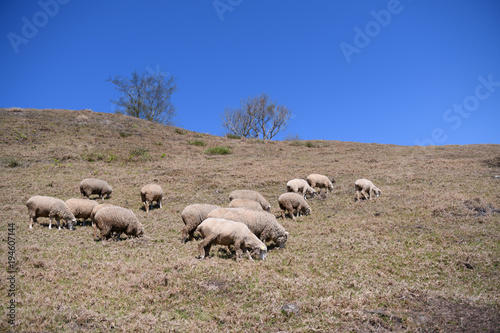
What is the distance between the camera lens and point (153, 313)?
6.53 metres

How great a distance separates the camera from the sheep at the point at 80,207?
46.8 ft

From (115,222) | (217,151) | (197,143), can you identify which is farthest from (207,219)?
(197,143)

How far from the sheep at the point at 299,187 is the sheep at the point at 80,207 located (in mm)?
11716

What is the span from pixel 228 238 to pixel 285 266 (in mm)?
2011

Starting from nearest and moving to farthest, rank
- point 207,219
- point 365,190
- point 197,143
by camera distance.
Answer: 1. point 207,219
2. point 365,190
3. point 197,143

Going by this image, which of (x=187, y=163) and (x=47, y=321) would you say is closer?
(x=47, y=321)

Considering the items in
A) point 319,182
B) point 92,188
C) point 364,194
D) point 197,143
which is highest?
point 197,143

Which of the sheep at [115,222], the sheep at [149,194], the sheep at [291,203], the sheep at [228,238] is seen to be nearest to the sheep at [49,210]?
the sheep at [115,222]

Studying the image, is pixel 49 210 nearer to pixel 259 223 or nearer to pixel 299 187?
pixel 259 223

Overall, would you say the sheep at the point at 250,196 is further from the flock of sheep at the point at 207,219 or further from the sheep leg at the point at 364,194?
the sheep leg at the point at 364,194

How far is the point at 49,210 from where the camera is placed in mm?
13383

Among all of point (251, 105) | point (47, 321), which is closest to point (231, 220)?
point (47, 321)

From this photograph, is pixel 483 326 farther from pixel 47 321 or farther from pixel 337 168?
pixel 337 168

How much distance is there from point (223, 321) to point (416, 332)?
3.93 meters
